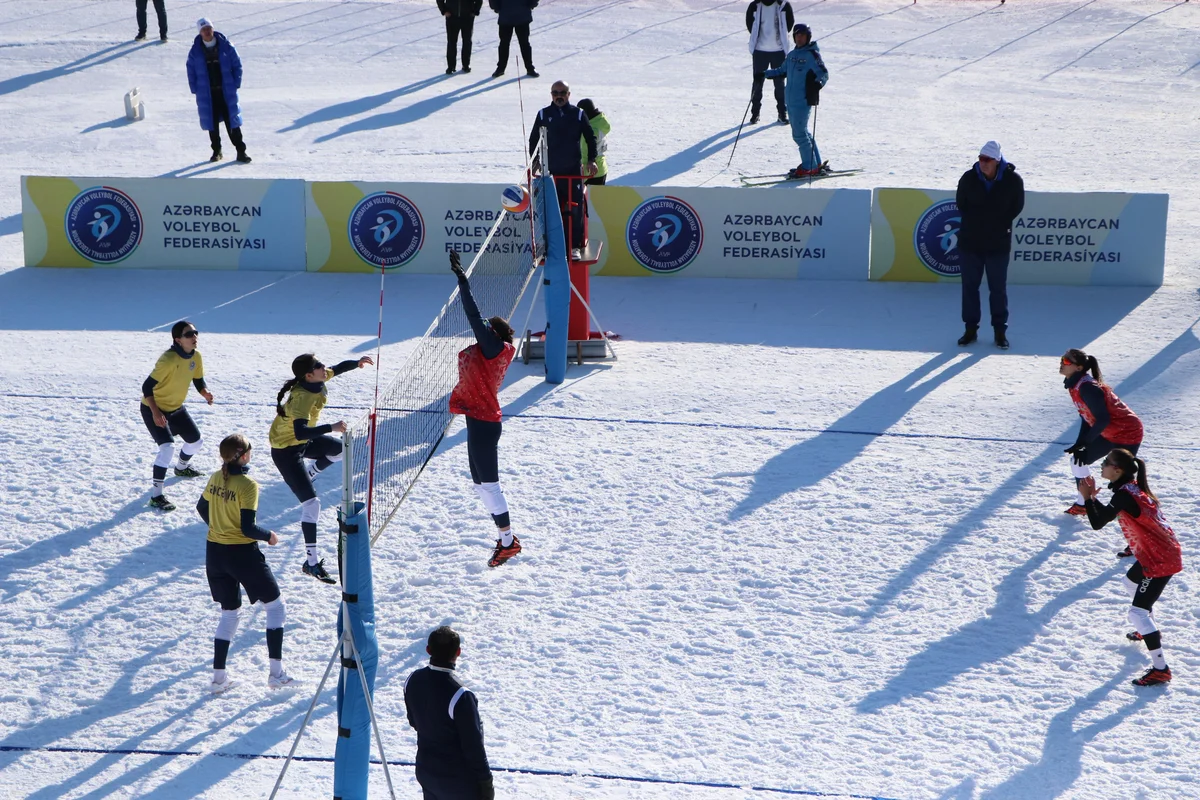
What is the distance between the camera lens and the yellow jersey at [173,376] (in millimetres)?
10047

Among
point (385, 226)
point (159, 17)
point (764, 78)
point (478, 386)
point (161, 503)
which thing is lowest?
point (161, 503)

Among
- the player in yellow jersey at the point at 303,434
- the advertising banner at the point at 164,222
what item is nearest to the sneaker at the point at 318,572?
the player in yellow jersey at the point at 303,434

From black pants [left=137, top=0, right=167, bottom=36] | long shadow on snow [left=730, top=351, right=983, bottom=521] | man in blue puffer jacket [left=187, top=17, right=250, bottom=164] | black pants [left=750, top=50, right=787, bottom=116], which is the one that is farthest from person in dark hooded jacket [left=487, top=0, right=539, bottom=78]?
long shadow on snow [left=730, top=351, right=983, bottom=521]

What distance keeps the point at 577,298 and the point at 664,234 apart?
258cm

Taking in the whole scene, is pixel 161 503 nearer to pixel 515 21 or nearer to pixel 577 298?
pixel 577 298

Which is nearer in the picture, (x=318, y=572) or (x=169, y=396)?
(x=318, y=572)

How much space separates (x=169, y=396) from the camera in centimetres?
1016

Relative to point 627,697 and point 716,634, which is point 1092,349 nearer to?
point 716,634

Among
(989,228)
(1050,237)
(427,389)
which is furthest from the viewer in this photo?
(1050,237)

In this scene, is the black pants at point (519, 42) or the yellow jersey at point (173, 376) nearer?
the yellow jersey at point (173, 376)

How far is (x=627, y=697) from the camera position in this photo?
7.89 m

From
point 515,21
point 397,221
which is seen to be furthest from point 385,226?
point 515,21

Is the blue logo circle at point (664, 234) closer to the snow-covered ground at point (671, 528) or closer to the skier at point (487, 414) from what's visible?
the snow-covered ground at point (671, 528)

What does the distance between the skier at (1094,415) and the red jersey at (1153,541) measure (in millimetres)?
1378
